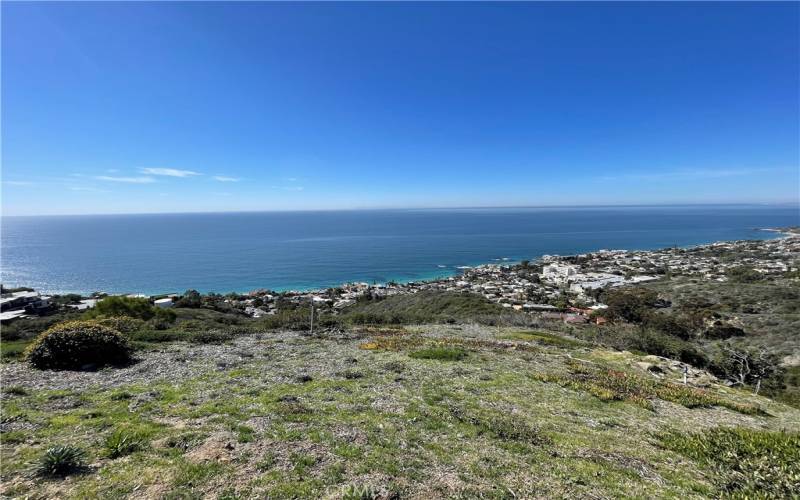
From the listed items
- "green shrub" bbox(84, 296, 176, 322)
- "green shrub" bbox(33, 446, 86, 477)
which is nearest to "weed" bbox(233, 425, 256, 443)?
"green shrub" bbox(33, 446, 86, 477)

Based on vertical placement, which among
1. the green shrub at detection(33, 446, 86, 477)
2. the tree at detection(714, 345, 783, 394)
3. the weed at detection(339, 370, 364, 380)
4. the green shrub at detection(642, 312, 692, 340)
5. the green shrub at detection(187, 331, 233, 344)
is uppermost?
the green shrub at detection(33, 446, 86, 477)

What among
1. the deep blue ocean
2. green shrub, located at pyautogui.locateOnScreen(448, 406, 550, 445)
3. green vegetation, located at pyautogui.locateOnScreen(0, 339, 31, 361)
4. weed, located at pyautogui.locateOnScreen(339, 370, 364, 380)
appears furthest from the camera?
the deep blue ocean

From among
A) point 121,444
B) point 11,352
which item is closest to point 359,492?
point 121,444

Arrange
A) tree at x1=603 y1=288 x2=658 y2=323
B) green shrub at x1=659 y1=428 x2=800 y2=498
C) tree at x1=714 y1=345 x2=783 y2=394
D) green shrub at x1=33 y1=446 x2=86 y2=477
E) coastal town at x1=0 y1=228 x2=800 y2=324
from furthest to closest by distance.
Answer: coastal town at x1=0 y1=228 x2=800 y2=324 → tree at x1=603 y1=288 x2=658 y2=323 → tree at x1=714 y1=345 x2=783 y2=394 → green shrub at x1=659 y1=428 x2=800 y2=498 → green shrub at x1=33 y1=446 x2=86 y2=477

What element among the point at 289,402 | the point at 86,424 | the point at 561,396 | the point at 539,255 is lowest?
the point at 539,255

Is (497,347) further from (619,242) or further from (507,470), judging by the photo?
(619,242)

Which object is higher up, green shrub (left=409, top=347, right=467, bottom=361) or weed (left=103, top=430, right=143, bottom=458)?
weed (left=103, top=430, right=143, bottom=458)

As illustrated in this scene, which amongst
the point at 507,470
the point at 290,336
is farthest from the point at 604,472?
the point at 290,336

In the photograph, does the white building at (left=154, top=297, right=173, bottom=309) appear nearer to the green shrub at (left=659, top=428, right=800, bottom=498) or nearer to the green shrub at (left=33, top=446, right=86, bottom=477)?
the green shrub at (left=33, top=446, right=86, bottom=477)
